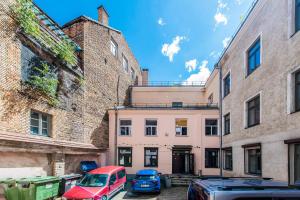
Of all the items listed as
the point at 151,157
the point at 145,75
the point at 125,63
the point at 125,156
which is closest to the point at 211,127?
the point at 151,157

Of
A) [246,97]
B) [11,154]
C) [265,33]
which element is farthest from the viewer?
[246,97]

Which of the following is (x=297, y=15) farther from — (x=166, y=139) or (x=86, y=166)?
(x=86, y=166)

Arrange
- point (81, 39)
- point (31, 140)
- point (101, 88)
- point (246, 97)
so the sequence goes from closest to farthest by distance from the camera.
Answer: point (31, 140)
point (246, 97)
point (81, 39)
point (101, 88)

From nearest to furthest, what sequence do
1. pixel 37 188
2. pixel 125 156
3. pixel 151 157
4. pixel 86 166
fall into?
pixel 37 188 → pixel 86 166 → pixel 151 157 → pixel 125 156

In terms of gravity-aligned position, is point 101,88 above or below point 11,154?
above

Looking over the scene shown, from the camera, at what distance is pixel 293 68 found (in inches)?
352

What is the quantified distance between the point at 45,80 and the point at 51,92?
89cm

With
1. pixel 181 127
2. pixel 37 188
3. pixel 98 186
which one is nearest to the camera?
pixel 37 188

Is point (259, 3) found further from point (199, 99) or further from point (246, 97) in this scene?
point (199, 99)

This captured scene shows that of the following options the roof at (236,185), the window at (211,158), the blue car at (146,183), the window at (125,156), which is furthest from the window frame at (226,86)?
the roof at (236,185)

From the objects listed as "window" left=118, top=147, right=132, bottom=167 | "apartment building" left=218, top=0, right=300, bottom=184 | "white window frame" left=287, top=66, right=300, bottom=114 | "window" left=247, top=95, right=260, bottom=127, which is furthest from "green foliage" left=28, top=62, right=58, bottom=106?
"white window frame" left=287, top=66, right=300, bottom=114

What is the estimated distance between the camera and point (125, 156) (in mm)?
20453

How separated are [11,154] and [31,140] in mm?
987

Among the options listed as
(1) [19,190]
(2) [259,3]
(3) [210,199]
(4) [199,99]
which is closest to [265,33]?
(2) [259,3]
